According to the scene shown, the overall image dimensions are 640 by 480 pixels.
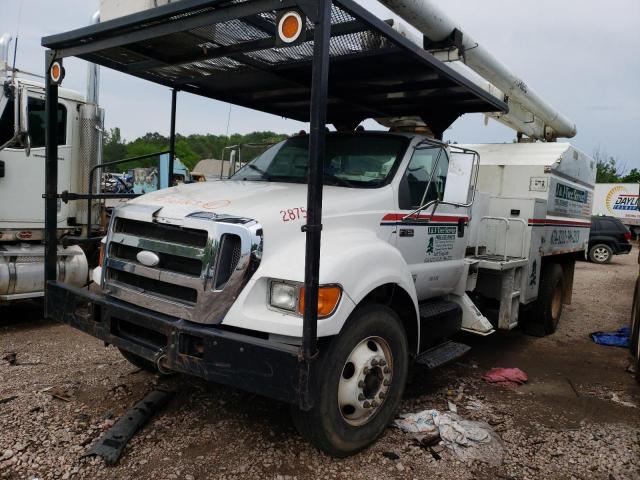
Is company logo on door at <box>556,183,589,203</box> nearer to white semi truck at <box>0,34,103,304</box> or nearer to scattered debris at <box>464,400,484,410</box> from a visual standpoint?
scattered debris at <box>464,400,484,410</box>

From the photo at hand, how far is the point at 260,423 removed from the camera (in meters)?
3.74

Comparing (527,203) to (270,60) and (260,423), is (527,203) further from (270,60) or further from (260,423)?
(260,423)

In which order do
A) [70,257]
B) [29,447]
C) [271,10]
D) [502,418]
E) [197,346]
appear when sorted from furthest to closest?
[70,257], [502,418], [29,447], [197,346], [271,10]

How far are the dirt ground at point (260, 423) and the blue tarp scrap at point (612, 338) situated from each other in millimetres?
987

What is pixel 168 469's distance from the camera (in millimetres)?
3105

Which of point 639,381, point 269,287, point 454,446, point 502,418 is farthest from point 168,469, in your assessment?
point 639,381

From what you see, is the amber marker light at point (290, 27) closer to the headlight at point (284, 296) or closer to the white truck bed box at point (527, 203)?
the headlight at point (284, 296)

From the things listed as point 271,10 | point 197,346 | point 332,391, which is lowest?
point 332,391

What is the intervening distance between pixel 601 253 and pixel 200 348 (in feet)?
61.6

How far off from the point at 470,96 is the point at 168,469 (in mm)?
3845

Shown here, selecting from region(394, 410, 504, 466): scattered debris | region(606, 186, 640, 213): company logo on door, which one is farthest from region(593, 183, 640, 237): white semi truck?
region(394, 410, 504, 466): scattered debris

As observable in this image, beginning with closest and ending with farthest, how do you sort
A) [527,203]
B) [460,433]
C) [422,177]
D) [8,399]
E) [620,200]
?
[460,433]
[8,399]
[422,177]
[527,203]
[620,200]

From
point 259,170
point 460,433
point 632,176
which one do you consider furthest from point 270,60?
point 632,176

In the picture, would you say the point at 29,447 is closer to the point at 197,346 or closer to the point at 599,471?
the point at 197,346
